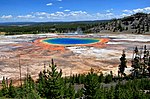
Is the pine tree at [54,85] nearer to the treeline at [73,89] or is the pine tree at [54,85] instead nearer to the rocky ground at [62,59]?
the treeline at [73,89]

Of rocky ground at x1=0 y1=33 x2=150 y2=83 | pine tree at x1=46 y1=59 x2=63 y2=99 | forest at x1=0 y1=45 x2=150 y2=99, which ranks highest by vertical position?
pine tree at x1=46 y1=59 x2=63 y2=99

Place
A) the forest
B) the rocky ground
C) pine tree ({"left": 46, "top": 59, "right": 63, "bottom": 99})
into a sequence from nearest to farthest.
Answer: pine tree ({"left": 46, "top": 59, "right": 63, "bottom": 99}) → the forest → the rocky ground

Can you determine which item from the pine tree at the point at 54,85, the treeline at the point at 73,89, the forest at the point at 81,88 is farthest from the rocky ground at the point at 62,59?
the pine tree at the point at 54,85

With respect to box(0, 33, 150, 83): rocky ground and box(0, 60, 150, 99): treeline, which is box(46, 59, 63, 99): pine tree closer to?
box(0, 60, 150, 99): treeline

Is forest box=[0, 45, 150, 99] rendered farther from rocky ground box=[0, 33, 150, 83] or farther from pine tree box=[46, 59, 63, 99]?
rocky ground box=[0, 33, 150, 83]

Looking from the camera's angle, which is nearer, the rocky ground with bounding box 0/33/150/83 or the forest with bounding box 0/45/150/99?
the forest with bounding box 0/45/150/99

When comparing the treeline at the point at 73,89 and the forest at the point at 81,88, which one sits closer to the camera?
the treeline at the point at 73,89

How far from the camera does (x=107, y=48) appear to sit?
410 ft

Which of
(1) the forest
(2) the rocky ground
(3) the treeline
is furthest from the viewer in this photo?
(2) the rocky ground

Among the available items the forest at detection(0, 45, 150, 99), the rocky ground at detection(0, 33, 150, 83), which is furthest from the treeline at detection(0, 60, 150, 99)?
the rocky ground at detection(0, 33, 150, 83)

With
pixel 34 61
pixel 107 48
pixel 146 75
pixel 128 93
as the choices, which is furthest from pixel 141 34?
pixel 128 93

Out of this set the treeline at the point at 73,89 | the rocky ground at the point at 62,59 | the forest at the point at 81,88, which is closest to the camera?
the treeline at the point at 73,89

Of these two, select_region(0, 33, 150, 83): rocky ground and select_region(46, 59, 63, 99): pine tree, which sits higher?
select_region(46, 59, 63, 99): pine tree

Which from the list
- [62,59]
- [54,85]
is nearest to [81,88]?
[54,85]
